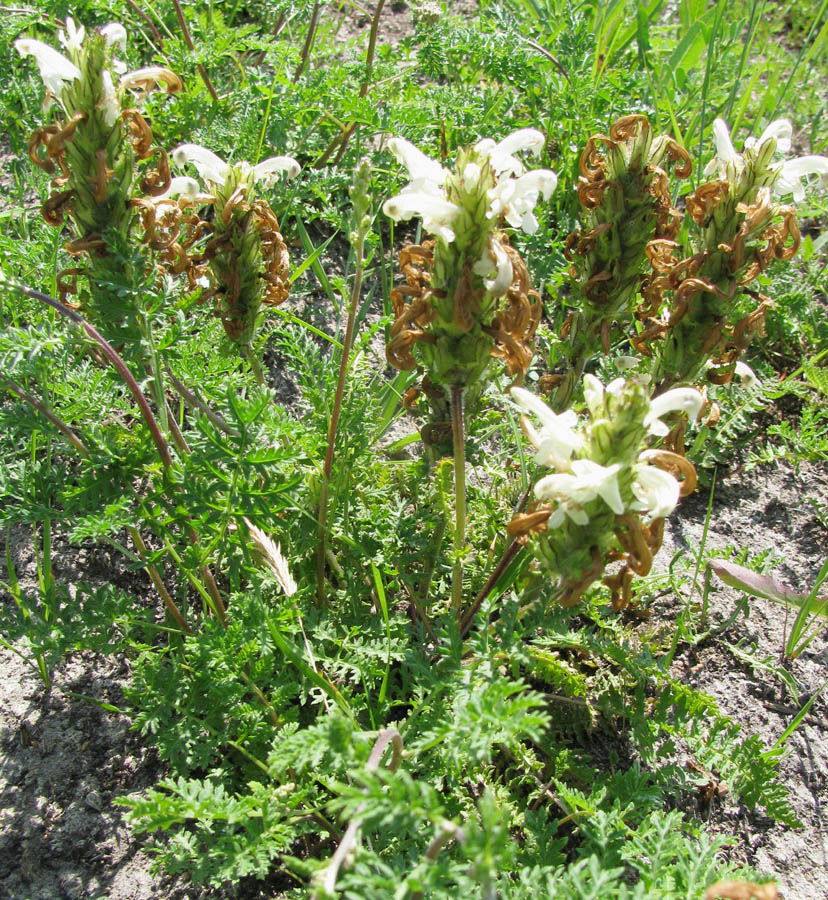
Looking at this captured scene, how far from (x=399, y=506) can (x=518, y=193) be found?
107 cm

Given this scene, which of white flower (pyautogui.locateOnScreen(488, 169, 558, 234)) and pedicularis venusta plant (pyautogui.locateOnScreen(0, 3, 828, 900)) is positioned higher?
white flower (pyautogui.locateOnScreen(488, 169, 558, 234))

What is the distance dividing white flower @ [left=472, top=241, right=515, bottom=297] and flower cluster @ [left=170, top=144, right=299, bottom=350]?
0.79 metres

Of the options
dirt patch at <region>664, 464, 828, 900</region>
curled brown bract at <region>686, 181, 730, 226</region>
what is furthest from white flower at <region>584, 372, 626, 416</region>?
dirt patch at <region>664, 464, 828, 900</region>

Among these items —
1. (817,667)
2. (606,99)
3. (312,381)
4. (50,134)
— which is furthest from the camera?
(606,99)

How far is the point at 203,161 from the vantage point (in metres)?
2.39

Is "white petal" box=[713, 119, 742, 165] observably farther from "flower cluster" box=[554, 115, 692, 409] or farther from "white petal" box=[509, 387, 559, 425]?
"white petal" box=[509, 387, 559, 425]

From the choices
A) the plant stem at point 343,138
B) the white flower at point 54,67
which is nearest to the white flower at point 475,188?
the white flower at point 54,67

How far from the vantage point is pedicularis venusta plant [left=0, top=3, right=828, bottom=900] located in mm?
1908

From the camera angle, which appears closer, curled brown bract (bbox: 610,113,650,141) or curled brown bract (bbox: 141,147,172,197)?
curled brown bract (bbox: 141,147,172,197)

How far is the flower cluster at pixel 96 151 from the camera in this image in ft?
6.48

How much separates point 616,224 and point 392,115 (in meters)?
1.45

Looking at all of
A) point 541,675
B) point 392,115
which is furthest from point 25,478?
point 392,115

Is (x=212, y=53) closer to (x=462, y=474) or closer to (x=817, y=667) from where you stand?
(x=462, y=474)

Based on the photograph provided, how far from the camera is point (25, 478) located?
231cm
